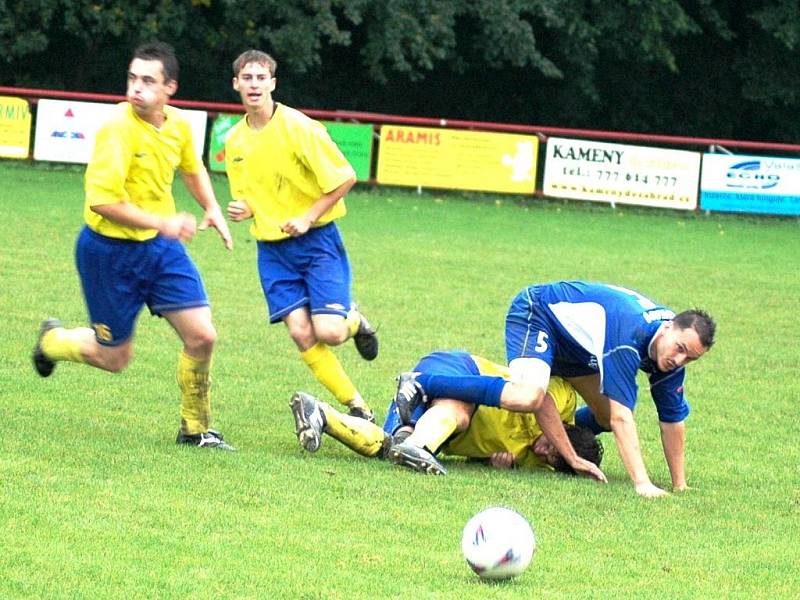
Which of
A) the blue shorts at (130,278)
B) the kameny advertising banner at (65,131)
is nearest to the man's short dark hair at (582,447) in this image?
the blue shorts at (130,278)

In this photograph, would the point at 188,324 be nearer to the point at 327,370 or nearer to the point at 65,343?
the point at 65,343

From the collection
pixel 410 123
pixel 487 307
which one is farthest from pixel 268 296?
pixel 410 123

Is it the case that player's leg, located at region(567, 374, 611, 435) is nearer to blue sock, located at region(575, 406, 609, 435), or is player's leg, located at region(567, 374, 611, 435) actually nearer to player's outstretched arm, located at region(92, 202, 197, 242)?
blue sock, located at region(575, 406, 609, 435)

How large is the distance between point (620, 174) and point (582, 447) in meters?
15.9

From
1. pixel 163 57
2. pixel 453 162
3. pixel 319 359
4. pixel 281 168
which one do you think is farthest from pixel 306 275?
pixel 453 162

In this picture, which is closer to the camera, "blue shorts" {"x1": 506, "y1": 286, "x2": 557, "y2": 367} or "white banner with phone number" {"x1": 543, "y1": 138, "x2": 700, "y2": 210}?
"blue shorts" {"x1": 506, "y1": 286, "x2": 557, "y2": 367}

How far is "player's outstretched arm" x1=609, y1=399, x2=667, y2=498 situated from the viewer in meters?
6.68

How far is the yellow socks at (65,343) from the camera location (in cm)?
734

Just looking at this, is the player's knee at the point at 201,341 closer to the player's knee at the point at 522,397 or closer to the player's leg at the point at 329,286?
the player's leg at the point at 329,286

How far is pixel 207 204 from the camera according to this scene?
7.29m

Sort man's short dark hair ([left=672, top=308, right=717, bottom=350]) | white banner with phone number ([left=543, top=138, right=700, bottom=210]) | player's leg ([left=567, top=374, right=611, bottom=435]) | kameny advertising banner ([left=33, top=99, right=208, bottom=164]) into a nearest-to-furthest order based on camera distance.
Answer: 1. man's short dark hair ([left=672, top=308, right=717, bottom=350])
2. player's leg ([left=567, top=374, right=611, bottom=435])
3. kameny advertising banner ([left=33, top=99, right=208, bottom=164])
4. white banner with phone number ([left=543, top=138, right=700, bottom=210])

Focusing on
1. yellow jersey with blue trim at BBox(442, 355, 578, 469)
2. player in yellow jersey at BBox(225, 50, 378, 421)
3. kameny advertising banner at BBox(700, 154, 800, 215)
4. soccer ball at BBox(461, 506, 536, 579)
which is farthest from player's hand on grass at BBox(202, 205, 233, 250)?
kameny advertising banner at BBox(700, 154, 800, 215)

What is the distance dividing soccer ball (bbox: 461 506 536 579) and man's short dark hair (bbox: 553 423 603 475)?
86.4 inches

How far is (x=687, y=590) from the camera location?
5.16 meters
